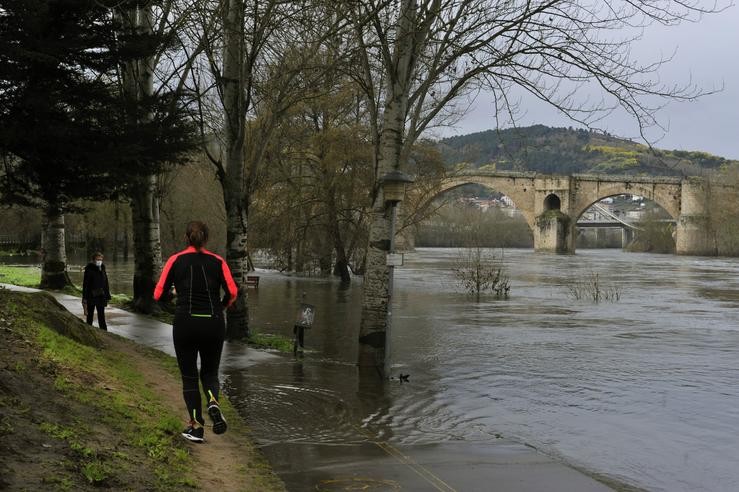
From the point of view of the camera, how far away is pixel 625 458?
8352 mm

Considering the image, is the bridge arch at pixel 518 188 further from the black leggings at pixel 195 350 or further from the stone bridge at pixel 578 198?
the black leggings at pixel 195 350

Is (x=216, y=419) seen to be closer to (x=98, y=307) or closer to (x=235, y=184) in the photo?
(x=98, y=307)

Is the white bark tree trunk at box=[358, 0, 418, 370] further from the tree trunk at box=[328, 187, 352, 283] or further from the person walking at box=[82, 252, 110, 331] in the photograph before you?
the tree trunk at box=[328, 187, 352, 283]

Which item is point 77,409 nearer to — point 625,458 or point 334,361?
point 625,458

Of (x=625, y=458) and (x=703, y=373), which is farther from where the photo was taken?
(x=703, y=373)

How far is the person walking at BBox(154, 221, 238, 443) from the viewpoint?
5.95m

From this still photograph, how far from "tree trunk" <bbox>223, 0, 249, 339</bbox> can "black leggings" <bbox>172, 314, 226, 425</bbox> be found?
8086 mm

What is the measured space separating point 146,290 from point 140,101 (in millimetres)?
7708

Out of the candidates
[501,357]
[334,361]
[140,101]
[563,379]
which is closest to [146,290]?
[334,361]

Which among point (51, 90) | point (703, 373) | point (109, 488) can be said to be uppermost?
point (51, 90)

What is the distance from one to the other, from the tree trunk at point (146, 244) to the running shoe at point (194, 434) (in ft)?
40.6

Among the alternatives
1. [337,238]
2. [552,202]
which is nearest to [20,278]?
[337,238]

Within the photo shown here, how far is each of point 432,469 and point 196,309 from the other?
2.55 meters

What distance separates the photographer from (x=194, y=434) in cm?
597
